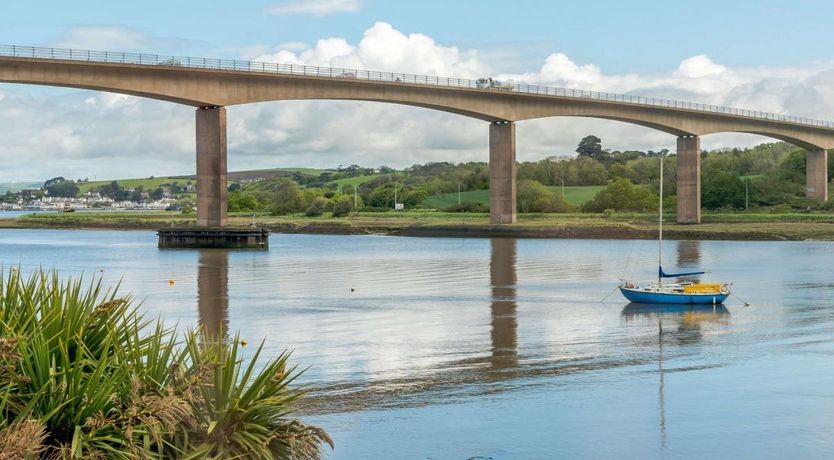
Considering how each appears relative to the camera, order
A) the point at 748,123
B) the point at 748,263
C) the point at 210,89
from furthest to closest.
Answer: the point at 748,123
the point at 210,89
the point at 748,263

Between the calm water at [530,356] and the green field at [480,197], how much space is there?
11587 centimetres

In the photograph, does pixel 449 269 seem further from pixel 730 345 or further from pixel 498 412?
pixel 498 412

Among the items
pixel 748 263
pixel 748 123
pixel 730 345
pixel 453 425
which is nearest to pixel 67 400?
pixel 453 425

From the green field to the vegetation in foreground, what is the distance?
165021 mm

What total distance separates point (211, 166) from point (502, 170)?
33535mm

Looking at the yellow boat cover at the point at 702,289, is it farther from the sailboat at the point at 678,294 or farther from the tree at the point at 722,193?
the tree at the point at 722,193

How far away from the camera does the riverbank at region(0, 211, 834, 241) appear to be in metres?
110

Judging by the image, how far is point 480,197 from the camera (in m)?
184

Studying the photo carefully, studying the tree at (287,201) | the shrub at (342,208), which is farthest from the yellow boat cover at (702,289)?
the tree at (287,201)

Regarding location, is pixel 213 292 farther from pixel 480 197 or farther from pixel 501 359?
→ pixel 480 197

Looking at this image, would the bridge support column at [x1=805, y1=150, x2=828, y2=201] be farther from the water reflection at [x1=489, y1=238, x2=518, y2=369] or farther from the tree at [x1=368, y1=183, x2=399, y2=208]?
the water reflection at [x1=489, y1=238, x2=518, y2=369]

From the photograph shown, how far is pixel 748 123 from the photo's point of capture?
131000mm

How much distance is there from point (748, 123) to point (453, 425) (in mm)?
119012

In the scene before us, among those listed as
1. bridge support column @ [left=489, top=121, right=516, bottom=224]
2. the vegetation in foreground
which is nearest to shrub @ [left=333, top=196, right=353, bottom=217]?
bridge support column @ [left=489, top=121, right=516, bottom=224]
